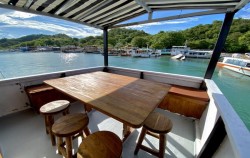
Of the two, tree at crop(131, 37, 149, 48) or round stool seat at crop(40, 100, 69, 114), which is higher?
tree at crop(131, 37, 149, 48)

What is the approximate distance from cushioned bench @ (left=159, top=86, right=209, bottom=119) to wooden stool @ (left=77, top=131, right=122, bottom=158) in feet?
5.71

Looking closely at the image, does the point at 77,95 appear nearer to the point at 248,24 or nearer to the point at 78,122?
the point at 78,122

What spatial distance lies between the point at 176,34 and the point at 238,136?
129 feet

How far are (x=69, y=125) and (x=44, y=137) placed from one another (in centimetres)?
93

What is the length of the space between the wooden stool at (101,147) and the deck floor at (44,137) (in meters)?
0.67

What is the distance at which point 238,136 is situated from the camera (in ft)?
2.12

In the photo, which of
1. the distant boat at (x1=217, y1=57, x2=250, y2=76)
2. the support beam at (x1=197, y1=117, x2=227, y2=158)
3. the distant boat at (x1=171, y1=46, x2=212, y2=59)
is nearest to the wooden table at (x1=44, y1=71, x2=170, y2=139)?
A: the support beam at (x1=197, y1=117, x2=227, y2=158)

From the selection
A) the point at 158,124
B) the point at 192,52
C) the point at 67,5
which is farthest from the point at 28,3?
the point at 192,52

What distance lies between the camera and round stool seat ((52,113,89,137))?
1116mm

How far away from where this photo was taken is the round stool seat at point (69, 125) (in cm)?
112

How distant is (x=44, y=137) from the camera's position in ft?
5.69

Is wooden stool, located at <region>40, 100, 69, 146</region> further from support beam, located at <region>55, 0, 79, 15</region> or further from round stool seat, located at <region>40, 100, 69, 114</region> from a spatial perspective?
support beam, located at <region>55, 0, 79, 15</region>

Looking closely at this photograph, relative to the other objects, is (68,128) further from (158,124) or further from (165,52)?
(165,52)

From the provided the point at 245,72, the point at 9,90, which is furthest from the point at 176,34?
the point at 9,90
